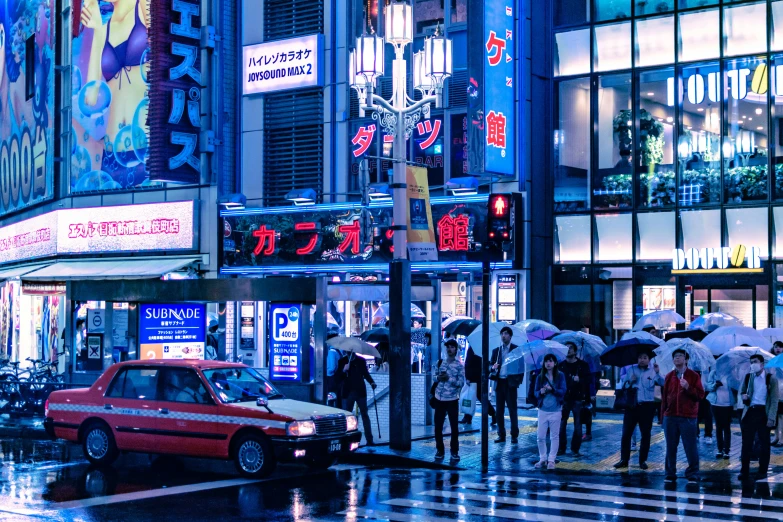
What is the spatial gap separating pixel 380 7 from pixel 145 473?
1841 cm

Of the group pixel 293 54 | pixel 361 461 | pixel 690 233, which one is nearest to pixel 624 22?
pixel 690 233

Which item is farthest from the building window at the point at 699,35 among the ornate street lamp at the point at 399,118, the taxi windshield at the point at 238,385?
the taxi windshield at the point at 238,385

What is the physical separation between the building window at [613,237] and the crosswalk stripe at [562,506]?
15.7m

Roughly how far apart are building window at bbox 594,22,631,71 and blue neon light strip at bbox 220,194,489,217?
483 cm

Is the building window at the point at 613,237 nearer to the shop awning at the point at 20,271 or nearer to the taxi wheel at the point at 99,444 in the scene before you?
the taxi wheel at the point at 99,444

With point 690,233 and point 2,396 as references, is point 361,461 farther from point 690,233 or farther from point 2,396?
point 690,233

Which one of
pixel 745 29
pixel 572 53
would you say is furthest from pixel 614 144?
pixel 745 29

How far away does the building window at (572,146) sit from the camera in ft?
96.8

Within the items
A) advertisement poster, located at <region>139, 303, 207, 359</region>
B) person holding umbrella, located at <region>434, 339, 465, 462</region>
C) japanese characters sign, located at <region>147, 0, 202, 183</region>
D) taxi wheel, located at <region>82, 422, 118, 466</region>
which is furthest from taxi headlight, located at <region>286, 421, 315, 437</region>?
japanese characters sign, located at <region>147, 0, 202, 183</region>

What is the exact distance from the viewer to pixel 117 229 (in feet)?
118

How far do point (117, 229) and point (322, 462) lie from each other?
71.1 ft

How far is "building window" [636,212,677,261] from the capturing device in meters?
28.3

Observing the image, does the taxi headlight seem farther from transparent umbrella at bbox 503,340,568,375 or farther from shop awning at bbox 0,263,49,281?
shop awning at bbox 0,263,49,281

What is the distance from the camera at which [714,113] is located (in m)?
28.0
